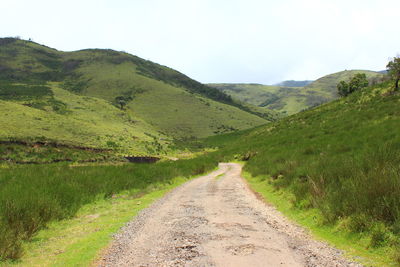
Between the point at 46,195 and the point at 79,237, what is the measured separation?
3.27 meters

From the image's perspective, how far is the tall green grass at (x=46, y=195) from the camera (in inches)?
281

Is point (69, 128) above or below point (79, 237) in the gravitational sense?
above

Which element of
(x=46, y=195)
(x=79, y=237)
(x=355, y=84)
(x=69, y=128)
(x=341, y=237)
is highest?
(x=355, y=84)

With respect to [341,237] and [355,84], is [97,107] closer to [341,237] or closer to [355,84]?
[355,84]

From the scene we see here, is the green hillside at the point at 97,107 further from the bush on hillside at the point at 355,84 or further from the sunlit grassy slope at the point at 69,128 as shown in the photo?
the bush on hillside at the point at 355,84

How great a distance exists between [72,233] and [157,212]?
3.10 meters

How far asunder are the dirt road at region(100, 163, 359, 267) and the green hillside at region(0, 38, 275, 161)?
45.4 m

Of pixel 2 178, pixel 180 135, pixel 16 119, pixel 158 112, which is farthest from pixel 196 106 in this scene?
Result: pixel 2 178

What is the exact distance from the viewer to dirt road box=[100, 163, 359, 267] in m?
5.21

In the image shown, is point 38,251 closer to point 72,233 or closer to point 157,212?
point 72,233

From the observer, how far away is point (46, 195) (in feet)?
32.8

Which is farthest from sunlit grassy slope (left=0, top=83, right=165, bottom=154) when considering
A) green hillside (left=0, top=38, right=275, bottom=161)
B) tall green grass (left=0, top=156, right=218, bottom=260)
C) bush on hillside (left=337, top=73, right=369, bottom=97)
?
bush on hillside (left=337, top=73, right=369, bottom=97)

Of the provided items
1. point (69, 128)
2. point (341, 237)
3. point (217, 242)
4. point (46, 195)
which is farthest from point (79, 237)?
point (69, 128)

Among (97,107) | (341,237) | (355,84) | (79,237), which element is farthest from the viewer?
(97,107)
